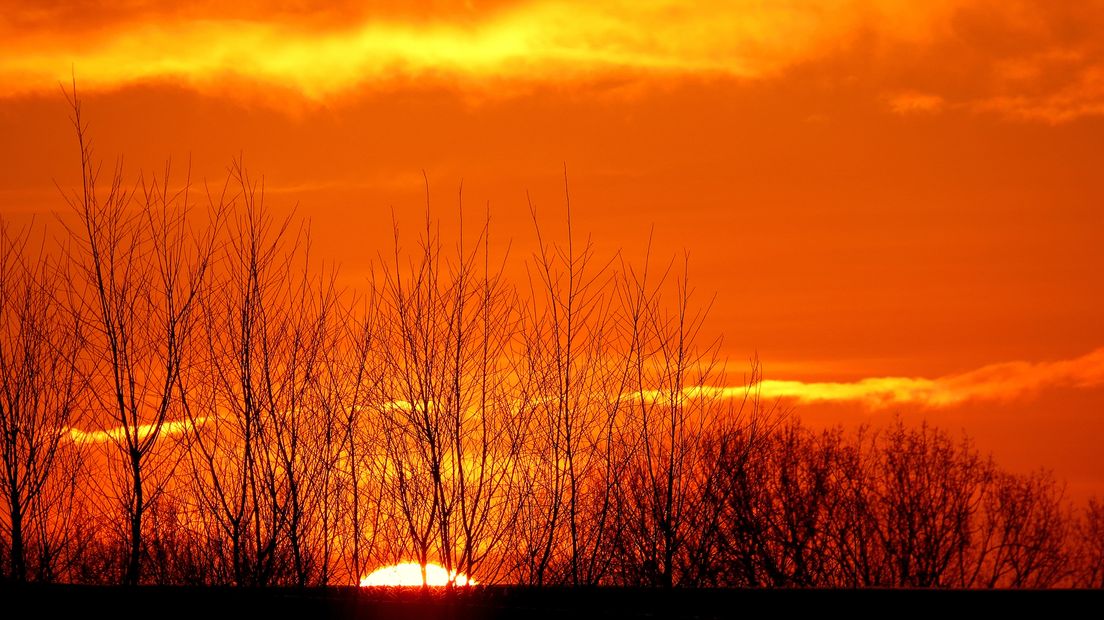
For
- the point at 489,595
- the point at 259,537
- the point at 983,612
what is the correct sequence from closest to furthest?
the point at 983,612 < the point at 489,595 < the point at 259,537

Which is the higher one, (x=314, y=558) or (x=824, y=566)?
(x=314, y=558)

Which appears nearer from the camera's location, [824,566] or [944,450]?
[824,566]

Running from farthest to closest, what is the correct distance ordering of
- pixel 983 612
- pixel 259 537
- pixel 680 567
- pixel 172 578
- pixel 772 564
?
pixel 772 564, pixel 680 567, pixel 172 578, pixel 259 537, pixel 983 612

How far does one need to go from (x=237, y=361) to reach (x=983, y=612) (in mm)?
5206

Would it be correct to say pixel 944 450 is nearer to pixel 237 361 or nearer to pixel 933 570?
pixel 933 570

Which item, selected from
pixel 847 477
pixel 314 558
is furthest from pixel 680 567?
pixel 847 477

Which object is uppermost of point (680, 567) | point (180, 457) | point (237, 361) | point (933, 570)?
point (237, 361)

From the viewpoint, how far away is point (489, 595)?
315 inches

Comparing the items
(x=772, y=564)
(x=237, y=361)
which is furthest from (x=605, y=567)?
(x=772, y=564)

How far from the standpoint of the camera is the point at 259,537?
8531 millimetres

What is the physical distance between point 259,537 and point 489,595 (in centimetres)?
174

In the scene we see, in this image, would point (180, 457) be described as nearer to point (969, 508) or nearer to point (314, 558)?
point (314, 558)

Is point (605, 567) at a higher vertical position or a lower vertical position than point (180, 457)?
lower

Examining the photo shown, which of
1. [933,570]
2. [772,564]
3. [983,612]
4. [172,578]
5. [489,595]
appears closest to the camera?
[983,612]
